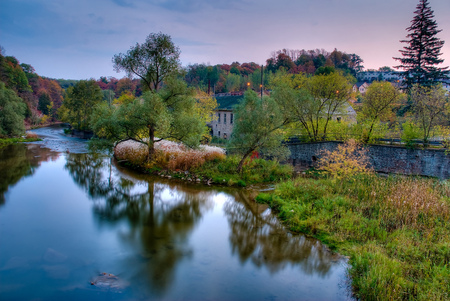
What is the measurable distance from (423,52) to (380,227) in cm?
2955

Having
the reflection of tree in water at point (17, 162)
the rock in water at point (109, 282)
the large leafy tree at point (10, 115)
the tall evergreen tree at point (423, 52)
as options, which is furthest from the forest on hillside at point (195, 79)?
the rock in water at point (109, 282)

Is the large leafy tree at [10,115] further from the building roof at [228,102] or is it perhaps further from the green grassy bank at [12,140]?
the building roof at [228,102]

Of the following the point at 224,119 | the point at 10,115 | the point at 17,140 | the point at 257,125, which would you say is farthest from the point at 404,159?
the point at 17,140

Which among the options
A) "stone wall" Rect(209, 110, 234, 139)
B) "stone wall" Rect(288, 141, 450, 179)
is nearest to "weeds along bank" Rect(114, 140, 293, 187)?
"stone wall" Rect(288, 141, 450, 179)

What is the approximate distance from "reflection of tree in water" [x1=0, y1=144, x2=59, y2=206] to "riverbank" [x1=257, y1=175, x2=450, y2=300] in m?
14.5

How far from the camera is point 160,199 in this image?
15.6m

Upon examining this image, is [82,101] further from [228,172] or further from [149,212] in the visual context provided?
[149,212]

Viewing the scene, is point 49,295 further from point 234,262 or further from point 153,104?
point 153,104

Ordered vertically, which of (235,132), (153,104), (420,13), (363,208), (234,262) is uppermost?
(420,13)

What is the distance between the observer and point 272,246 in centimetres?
1015

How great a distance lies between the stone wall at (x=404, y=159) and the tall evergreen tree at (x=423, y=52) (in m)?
16.7

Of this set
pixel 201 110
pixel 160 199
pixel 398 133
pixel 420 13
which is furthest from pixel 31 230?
pixel 420 13

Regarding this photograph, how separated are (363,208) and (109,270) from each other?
32.7ft

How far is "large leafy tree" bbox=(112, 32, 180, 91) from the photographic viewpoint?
69.6 ft
